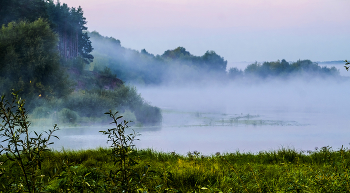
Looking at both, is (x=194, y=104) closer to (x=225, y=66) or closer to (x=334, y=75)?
(x=225, y=66)

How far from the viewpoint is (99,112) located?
23672mm

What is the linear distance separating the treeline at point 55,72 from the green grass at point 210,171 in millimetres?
14596

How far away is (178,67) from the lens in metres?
38.2

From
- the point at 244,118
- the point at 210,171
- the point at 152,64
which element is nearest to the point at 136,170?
the point at 210,171

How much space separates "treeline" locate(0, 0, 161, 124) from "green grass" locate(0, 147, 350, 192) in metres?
14.6

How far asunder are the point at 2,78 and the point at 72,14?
12.2 metres

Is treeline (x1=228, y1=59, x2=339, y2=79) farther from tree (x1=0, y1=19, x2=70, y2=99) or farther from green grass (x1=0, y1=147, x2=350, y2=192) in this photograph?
green grass (x1=0, y1=147, x2=350, y2=192)

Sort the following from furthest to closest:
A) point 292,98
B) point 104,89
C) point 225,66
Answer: point 292,98, point 225,66, point 104,89

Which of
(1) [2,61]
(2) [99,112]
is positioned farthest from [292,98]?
(1) [2,61]

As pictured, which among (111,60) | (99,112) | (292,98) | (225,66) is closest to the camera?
(99,112)

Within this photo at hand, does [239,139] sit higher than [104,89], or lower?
lower

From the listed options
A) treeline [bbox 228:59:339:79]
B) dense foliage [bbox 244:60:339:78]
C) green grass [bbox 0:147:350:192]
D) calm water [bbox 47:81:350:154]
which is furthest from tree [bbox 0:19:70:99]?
dense foliage [bbox 244:60:339:78]

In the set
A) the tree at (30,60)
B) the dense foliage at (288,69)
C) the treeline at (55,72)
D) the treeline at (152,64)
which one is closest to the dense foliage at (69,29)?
the treeline at (55,72)

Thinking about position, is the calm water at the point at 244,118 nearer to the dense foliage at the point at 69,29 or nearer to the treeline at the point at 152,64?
the treeline at the point at 152,64
